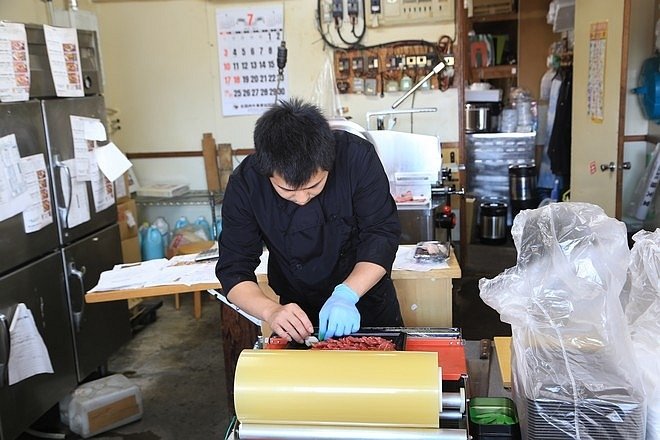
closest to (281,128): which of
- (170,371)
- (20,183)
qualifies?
(20,183)

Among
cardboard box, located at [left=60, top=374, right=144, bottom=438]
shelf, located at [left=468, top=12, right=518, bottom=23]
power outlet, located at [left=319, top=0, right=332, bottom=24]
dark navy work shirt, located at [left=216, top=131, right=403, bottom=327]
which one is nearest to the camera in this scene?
dark navy work shirt, located at [left=216, top=131, right=403, bottom=327]

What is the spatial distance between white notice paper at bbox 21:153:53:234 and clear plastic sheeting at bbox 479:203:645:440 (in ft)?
6.93

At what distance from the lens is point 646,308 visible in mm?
1274

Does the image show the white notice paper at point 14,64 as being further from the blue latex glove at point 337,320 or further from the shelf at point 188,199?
the shelf at point 188,199

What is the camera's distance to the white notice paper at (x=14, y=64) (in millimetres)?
2631

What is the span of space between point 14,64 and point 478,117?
4.16m

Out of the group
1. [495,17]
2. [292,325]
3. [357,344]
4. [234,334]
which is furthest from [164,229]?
[495,17]

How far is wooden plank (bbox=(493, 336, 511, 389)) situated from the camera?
63.1 inches

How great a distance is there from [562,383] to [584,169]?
2.95 m

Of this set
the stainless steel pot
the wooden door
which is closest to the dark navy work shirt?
the wooden door

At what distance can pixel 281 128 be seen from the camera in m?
1.52

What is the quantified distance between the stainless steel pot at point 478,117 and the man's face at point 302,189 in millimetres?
4406

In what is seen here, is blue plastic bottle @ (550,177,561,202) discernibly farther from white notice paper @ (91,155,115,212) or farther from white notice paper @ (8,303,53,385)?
white notice paper @ (8,303,53,385)

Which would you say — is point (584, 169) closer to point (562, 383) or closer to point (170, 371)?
point (170, 371)
